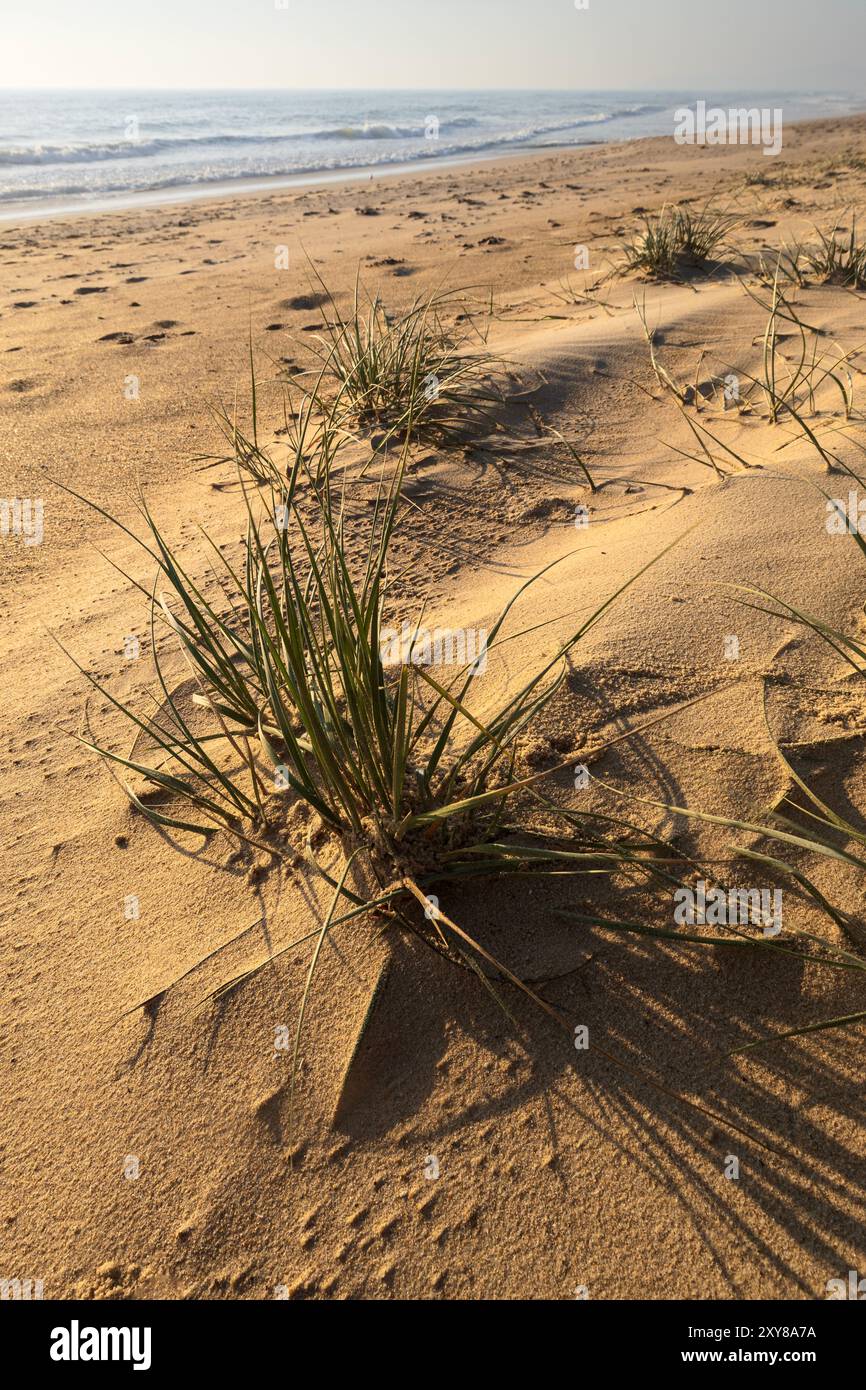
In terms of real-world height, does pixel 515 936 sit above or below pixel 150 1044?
above

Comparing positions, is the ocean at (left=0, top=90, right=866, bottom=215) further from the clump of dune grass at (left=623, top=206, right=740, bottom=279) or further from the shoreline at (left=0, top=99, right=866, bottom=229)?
the clump of dune grass at (left=623, top=206, right=740, bottom=279)

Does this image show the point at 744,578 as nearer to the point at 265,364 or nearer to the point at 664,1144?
the point at 664,1144

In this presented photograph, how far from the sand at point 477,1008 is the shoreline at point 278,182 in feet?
31.3

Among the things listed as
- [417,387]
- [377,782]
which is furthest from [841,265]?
[377,782]

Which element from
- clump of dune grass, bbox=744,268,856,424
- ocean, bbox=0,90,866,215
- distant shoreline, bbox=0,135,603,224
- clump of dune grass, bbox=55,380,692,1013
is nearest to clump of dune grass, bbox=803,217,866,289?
clump of dune grass, bbox=744,268,856,424

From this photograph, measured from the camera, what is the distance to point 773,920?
1323 mm

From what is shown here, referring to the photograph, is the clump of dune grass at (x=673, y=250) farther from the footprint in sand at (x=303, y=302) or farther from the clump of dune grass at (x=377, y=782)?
the clump of dune grass at (x=377, y=782)

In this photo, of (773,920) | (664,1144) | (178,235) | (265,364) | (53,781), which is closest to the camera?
(664,1144)

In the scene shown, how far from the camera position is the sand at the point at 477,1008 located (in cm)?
110

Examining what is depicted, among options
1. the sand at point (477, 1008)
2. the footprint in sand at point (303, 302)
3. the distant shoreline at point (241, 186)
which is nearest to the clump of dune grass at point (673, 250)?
the footprint in sand at point (303, 302)

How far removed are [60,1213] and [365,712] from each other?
773mm

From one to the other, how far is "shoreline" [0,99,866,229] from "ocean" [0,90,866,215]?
9 centimetres
